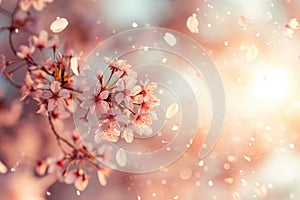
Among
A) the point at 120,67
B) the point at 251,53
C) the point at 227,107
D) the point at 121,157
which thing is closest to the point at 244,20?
the point at 251,53

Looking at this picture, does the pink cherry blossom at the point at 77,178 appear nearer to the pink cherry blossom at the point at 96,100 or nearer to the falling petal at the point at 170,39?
the pink cherry blossom at the point at 96,100

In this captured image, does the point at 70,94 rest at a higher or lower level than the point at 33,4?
lower

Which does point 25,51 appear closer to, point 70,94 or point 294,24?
point 70,94

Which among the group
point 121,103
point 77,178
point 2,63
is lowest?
point 77,178

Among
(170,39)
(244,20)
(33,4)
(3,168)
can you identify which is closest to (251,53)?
(244,20)

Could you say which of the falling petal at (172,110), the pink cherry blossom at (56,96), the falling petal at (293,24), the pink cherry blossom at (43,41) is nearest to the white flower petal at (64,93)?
the pink cherry blossom at (56,96)
